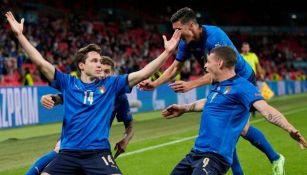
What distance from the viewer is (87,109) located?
18.5 ft

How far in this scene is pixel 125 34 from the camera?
3775 centimetres

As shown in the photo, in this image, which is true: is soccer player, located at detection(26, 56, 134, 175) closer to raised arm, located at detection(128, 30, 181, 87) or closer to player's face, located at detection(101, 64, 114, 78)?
player's face, located at detection(101, 64, 114, 78)

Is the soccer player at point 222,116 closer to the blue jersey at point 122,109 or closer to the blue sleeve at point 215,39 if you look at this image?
the blue jersey at point 122,109

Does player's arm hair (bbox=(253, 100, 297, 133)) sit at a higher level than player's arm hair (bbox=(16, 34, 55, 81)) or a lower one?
lower

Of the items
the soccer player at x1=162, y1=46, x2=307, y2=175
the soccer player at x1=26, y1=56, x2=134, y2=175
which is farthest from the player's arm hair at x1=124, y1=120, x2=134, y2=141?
the soccer player at x1=162, y1=46, x2=307, y2=175

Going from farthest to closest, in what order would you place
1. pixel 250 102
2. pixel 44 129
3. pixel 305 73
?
Result: pixel 305 73 < pixel 44 129 < pixel 250 102

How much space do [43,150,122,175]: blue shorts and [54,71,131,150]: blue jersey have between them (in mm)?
64

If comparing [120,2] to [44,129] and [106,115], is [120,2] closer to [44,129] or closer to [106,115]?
[44,129]

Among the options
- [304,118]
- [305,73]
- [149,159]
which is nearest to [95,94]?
[149,159]

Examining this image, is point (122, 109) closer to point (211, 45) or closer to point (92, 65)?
point (92, 65)

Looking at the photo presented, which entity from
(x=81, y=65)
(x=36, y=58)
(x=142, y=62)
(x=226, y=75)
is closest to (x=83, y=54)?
(x=81, y=65)

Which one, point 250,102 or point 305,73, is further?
point 305,73

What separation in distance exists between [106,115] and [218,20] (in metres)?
54.4

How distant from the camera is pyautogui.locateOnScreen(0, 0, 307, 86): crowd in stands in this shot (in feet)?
73.4
